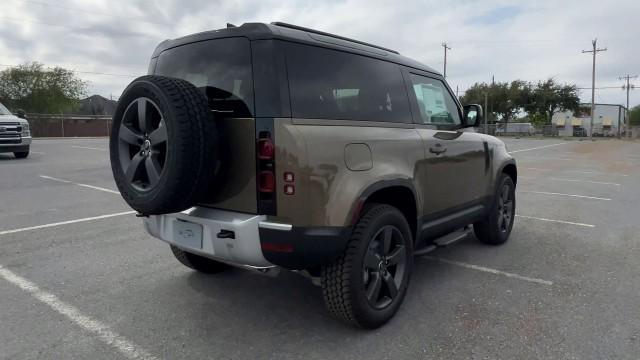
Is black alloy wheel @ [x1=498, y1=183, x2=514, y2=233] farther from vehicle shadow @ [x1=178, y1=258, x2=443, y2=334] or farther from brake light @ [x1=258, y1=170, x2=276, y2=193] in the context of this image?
brake light @ [x1=258, y1=170, x2=276, y2=193]

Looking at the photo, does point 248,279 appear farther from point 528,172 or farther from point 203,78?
point 528,172

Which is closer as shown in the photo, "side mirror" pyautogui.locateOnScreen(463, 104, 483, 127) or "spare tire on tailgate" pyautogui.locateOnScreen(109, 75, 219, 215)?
"spare tire on tailgate" pyautogui.locateOnScreen(109, 75, 219, 215)

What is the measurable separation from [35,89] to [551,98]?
6214 centimetres

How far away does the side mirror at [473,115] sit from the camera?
4450 mm

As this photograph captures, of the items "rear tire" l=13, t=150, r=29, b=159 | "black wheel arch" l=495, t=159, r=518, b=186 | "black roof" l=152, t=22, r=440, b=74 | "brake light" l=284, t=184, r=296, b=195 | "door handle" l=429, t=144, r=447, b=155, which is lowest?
"rear tire" l=13, t=150, r=29, b=159

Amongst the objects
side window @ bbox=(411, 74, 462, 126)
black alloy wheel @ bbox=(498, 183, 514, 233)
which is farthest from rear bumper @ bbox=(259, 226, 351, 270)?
black alloy wheel @ bbox=(498, 183, 514, 233)

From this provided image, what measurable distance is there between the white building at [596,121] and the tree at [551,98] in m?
2.83

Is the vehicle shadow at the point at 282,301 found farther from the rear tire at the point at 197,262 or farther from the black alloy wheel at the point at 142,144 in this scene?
the black alloy wheel at the point at 142,144

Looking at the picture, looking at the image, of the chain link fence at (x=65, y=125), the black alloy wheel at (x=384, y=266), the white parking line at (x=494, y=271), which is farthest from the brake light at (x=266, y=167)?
the chain link fence at (x=65, y=125)

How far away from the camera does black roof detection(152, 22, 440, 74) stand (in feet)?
8.73

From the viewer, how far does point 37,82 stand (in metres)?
37.0

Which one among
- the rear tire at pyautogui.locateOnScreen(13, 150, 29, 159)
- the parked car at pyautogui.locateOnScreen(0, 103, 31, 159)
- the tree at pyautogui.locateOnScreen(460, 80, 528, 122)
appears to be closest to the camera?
the parked car at pyautogui.locateOnScreen(0, 103, 31, 159)

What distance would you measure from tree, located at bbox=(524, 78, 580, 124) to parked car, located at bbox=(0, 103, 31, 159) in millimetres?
65707

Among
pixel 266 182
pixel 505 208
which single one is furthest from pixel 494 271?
pixel 266 182
